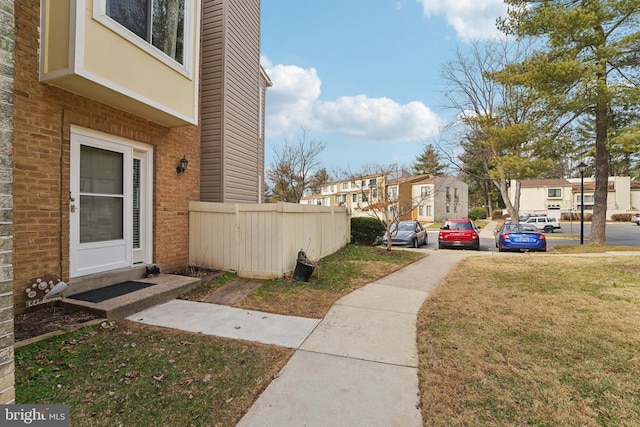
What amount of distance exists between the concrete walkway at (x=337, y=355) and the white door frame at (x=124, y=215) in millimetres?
1413

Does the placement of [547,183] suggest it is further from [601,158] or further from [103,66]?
[103,66]

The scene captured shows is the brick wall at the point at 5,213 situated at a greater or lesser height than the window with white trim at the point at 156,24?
lesser

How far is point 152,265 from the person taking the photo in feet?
19.2

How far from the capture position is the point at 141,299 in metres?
4.44

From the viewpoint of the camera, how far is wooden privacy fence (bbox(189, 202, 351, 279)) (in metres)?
6.25

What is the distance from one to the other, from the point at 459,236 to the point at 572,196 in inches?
1474

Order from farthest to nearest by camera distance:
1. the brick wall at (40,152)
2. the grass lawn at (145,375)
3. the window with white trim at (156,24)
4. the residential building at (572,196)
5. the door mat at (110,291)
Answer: the residential building at (572,196) → the window with white trim at (156,24) → the door mat at (110,291) → the brick wall at (40,152) → the grass lawn at (145,375)

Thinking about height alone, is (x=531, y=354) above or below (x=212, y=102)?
below

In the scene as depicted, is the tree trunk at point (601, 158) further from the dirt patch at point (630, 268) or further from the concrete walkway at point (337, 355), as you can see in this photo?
the concrete walkway at point (337, 355)

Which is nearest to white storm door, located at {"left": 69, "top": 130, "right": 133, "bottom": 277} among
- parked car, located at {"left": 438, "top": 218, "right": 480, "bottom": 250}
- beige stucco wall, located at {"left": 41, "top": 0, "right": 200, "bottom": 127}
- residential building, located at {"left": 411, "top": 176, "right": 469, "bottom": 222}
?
beige stucco wall, located at {"left": 41, "top": 0, "right": 200, "bottom": 127}

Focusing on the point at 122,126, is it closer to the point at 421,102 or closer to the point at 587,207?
the point at 421,102

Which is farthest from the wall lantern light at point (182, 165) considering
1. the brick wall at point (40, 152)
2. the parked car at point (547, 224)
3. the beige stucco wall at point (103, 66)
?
the parked car at point (547, 224)

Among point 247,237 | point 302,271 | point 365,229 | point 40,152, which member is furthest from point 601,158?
point 40,152

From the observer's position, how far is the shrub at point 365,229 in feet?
41.8
